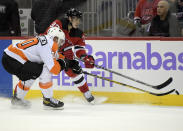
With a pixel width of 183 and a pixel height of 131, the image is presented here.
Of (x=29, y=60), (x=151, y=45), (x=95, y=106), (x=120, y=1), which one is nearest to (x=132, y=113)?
(x=95, y=106)

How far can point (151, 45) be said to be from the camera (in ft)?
13.9

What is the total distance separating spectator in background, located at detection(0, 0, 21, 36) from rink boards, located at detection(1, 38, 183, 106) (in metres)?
0.82

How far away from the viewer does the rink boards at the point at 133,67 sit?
420cm

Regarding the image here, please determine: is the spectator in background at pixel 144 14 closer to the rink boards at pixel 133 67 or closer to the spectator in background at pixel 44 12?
the rink boards at pixel 133 67

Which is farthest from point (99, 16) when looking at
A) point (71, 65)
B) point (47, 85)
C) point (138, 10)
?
point (47, 85)

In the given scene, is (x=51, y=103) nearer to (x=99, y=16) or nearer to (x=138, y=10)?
(x=99, y=16)

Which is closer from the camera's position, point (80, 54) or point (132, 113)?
point (132, 113)

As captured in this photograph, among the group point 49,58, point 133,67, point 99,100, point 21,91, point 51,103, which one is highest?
point 49,58

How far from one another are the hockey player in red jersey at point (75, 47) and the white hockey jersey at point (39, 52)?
428 mm

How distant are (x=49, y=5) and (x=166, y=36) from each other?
4.90 ft

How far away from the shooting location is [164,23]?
4.26 metres

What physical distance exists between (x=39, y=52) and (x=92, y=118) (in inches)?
33.6

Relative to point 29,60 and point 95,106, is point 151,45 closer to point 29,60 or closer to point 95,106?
point 95,106

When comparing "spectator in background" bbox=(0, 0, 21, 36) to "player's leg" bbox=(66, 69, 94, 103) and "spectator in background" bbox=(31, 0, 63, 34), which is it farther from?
"player's leg" bbox=(66, 69, 94, 103)
